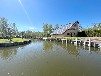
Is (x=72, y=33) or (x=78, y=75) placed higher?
(x=72, y=33)

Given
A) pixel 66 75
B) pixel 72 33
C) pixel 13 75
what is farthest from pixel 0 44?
pixel 72 33

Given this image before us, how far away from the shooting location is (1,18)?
51312mm

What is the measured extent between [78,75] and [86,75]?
0.51 metres

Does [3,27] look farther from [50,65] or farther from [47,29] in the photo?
[50,65]

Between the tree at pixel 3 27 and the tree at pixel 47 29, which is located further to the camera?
the tree at pixel 47 29

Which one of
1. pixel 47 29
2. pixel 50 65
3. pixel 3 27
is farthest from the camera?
pixel 47 29

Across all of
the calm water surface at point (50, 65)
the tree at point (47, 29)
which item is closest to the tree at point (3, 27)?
the tree at point (47, 29)

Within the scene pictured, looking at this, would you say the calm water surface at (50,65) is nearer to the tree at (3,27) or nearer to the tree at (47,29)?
the tree at (3,27)

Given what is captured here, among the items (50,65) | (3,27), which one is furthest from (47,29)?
(50,65)

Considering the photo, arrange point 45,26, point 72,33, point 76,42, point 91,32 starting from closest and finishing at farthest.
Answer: point 76,42 < point 91,32 < point 72,33 < point 45,26

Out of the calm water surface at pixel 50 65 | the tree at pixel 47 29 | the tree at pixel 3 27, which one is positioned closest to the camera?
the calm water surface at pixel 50 65

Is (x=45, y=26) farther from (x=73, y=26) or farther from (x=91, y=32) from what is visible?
(x=91, y=32)

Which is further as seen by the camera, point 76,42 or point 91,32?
point 91,32

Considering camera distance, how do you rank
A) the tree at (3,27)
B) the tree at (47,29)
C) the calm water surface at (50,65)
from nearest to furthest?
the calm water surface at (50,65) < the tree at (3,27) < the tree at (47,29)
